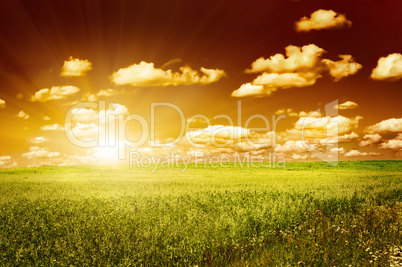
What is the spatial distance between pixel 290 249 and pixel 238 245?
1205mm

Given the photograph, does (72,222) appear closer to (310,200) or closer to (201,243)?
(201,243)

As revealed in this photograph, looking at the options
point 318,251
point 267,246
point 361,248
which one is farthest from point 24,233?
point 361,248

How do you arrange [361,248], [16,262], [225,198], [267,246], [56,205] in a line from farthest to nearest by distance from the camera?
[225,198]
[56,205]
[267,246]
[361,248]
[16,262]

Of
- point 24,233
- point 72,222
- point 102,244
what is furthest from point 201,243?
point 24,233

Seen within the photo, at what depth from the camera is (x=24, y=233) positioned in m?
7.71

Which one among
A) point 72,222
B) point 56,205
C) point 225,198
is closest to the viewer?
point 72,222

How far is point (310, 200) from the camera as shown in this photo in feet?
Result: 37.4

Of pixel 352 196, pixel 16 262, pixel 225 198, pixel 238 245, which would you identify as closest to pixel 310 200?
pixel 352 196

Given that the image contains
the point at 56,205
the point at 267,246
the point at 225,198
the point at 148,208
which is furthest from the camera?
the point at 225,198

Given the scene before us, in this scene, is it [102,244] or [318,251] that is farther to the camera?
[102,244]

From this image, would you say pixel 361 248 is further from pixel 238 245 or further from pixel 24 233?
pixel 24 233

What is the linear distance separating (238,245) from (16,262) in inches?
192

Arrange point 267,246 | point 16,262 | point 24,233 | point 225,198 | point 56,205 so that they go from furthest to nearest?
point 225,198 < point 56,205 < point 24,233 < point 267,246 < point 16,262

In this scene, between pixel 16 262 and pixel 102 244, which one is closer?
pixel 16 262
